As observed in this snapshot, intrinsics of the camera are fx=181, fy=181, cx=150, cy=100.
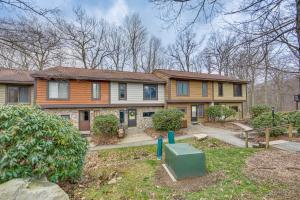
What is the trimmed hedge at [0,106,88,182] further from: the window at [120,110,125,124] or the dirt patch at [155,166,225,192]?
the window at [120,110,125,124]

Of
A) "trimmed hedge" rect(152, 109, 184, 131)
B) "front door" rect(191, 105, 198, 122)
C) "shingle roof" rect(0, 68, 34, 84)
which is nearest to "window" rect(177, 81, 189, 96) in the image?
"front door" rect(191, 105, 198, 122)

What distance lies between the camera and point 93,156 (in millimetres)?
9508

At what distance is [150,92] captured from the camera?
58.7ft

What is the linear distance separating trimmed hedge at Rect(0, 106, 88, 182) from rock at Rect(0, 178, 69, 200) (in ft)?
1.04

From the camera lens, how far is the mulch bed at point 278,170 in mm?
4389

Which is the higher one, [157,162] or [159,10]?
[159,10]

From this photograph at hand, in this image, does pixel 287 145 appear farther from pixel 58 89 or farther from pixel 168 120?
pixel 58 89

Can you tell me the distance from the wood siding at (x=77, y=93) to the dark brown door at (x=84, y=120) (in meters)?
0.89

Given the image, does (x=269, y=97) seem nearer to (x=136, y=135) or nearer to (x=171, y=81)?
(x=171, y=81)

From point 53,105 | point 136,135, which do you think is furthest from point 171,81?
point 53,105

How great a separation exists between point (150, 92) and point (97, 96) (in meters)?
5.14

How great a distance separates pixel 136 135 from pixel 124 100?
3.62m

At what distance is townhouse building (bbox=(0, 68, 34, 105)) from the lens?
50.1 ft

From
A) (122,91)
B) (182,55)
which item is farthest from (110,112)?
(182,55)
